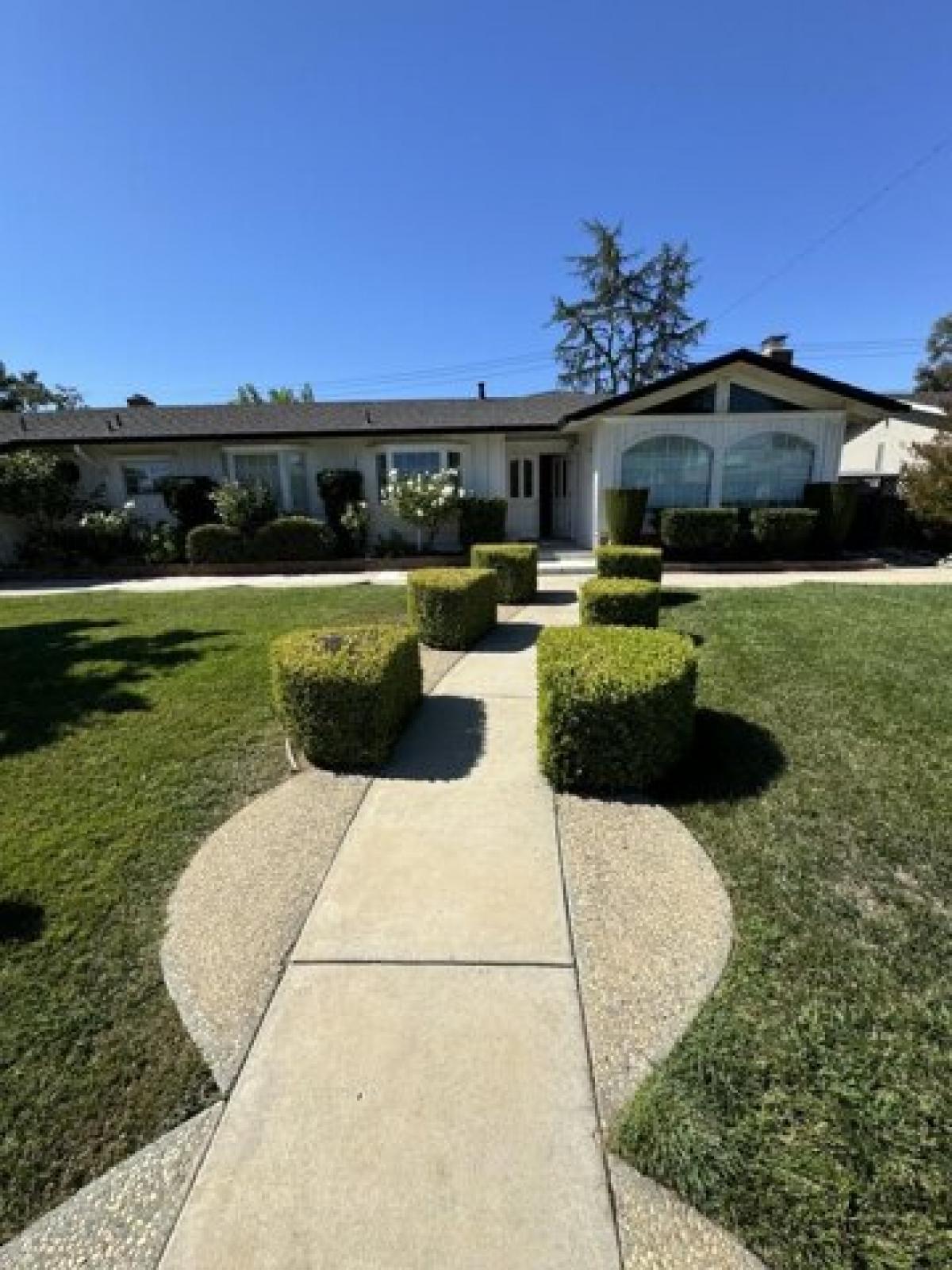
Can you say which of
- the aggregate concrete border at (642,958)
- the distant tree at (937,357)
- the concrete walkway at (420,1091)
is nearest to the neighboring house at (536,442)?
the aggregate concrete border at (642,958)

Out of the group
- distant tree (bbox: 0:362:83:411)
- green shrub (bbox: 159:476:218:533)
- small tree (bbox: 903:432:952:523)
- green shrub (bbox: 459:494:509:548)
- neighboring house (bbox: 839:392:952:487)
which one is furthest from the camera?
distant tree (bbox: 0:362:83:411)

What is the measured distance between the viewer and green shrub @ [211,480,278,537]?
45.4 feet

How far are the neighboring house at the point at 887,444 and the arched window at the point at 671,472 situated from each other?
21.2 feet

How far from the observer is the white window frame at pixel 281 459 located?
1484cm

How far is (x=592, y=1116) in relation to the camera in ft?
6.18

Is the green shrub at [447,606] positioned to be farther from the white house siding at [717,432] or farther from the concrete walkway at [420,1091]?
the white house siding at [717,432]

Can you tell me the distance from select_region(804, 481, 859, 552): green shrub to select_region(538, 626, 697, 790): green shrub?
11312 mm

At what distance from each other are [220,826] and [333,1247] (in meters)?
2.28

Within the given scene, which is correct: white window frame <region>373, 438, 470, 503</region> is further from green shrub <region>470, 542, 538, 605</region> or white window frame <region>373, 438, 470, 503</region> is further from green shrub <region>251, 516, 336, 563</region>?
green shrub <region>470, 542, 538, 605</region>

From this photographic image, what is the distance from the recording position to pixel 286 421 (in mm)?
16047

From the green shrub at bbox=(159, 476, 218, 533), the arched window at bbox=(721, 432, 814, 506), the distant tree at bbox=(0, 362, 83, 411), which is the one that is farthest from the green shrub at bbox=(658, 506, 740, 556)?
the distant tree at bbox=(0, 362, 83, 411)

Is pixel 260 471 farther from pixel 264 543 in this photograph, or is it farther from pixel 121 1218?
pixel 121 1218

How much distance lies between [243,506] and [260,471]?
1835 mm

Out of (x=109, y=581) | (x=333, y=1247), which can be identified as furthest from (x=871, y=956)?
(x=109, y=581)
